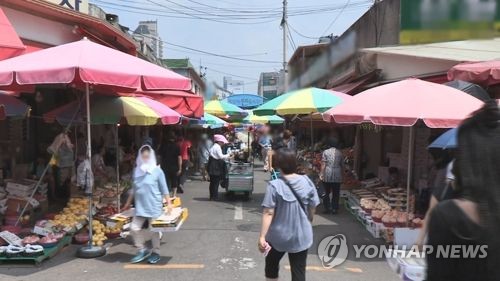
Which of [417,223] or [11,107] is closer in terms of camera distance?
[11,107]

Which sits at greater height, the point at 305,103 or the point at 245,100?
the point at 245,100

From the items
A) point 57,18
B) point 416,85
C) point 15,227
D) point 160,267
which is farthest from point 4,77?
point 416,85

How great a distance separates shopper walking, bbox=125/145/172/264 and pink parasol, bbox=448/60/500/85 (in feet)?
15.5

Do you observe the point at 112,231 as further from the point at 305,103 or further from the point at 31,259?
the point at 305,103

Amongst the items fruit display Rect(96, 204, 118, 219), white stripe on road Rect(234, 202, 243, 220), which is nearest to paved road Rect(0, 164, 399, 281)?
white stripe on road Rect(234, 202, 243, 220)

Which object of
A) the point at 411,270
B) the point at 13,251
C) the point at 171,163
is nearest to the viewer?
the point at 411,270

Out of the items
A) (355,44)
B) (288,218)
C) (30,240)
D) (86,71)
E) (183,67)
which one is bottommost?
(30,240)

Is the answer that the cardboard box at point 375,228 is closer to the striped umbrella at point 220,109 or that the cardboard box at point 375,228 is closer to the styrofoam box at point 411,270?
the styrofoam box at point 411,270

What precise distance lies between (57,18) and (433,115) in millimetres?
8461

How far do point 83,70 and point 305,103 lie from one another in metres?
5.36

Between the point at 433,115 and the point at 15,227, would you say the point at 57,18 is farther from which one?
the point at 433,115

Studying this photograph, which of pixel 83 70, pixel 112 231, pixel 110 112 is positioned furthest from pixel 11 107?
pixel 112 231

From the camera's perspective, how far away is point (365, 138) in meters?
15.1

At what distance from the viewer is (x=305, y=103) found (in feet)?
34.0
